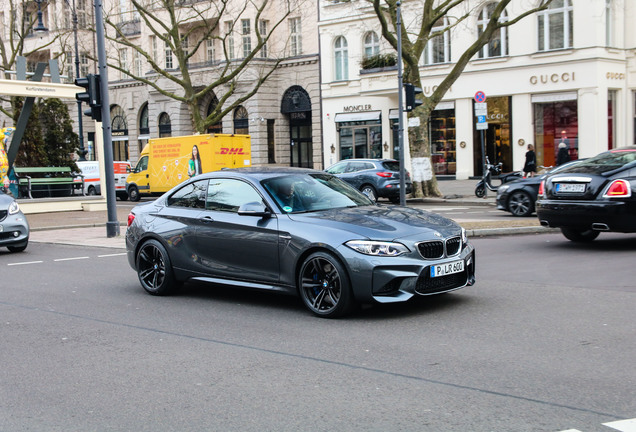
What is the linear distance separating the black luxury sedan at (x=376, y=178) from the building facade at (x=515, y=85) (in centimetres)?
761

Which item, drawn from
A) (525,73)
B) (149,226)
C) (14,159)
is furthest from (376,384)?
(525,73)

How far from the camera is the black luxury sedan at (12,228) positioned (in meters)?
14.7

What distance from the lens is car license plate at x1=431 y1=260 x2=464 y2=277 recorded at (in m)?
7.58

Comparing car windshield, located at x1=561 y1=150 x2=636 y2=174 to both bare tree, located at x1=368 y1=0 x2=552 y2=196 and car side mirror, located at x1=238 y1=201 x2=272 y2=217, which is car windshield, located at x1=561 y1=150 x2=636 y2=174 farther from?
bare tree, located at x1=368 y1=0 x2=552 y2=196

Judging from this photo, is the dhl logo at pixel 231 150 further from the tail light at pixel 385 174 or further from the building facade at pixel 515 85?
the building facade at pixel 515 85

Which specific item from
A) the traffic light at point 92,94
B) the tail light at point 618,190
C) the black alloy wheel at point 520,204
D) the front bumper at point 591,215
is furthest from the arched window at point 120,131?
the tail light at point 618,190

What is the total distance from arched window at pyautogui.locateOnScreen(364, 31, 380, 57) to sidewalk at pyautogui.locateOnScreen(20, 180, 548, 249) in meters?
12.8

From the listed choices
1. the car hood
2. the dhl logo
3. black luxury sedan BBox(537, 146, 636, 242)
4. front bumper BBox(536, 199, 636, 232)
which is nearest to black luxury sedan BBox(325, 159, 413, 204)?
the dhl logo

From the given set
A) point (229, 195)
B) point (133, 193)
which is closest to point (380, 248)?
point (229, 195)

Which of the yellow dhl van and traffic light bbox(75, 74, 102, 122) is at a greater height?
traffic light bbox(75, 74, 102, 122)

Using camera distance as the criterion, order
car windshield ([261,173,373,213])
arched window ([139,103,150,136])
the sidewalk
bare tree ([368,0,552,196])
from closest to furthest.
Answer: car windshield ([261,173,373,213]), the sidewalk, bare tree ([368,0,552,196]), arched window ([139,103,150,136])

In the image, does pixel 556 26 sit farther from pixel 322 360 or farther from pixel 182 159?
pixel 322 360

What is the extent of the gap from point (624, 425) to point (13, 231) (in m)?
12.7

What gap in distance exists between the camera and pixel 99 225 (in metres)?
20.5
